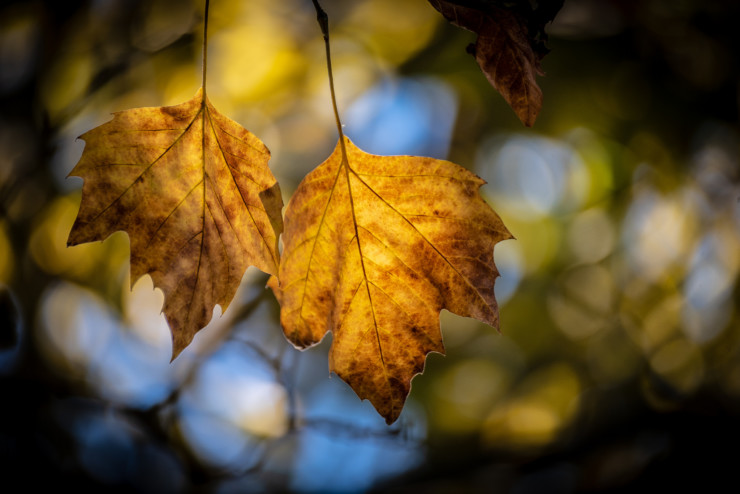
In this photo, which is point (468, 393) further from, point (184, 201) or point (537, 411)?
point (184, 201)

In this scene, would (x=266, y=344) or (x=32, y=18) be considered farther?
(x=266, y=344)

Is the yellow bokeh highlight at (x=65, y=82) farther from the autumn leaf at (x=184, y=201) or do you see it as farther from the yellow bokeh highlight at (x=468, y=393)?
the yellow bokeh highlight at (x=468, y=393)

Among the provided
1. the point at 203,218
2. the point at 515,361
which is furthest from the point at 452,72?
the point at 203,218

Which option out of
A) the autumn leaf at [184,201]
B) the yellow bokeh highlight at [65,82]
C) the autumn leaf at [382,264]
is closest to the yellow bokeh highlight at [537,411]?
the autumn leaf at [382,264]

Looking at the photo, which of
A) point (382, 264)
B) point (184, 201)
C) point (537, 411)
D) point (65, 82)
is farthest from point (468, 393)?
point (65, 82)

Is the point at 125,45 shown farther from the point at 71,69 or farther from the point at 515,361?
the point at 515,361
